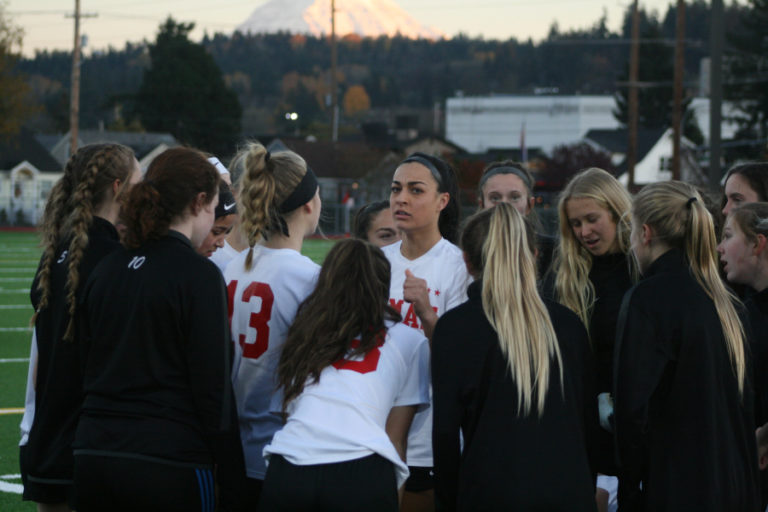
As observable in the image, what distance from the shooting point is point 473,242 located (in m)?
3.81

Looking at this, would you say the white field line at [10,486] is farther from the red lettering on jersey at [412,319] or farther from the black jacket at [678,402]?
the black jacket at [678,402]

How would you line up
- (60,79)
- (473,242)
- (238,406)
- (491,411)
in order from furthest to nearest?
1. (60,79)
2. (238,406)
3. (473,242)
4. (491,411)

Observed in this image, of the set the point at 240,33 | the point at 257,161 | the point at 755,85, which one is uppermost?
the point at 240,33

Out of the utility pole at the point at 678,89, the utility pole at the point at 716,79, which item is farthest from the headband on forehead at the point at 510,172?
the utility pole at the point at 678,89

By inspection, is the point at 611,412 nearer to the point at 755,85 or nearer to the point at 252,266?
the point at 252,266

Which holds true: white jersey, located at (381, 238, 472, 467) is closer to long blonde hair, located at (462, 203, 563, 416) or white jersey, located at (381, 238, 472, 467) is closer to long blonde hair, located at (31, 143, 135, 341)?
long blonde hair, located at (462, 203, 563, 416)

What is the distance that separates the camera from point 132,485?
135 inches

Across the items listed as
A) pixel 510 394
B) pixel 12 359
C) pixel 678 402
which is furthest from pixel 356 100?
pixel 510 394

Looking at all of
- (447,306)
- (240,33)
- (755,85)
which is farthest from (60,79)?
(447,306)

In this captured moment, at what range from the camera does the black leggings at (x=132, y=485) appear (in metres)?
3.42

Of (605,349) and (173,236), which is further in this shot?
(605,349)

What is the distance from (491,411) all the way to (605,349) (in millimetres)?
1207

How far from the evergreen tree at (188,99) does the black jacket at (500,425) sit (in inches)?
3043

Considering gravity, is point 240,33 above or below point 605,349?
above
